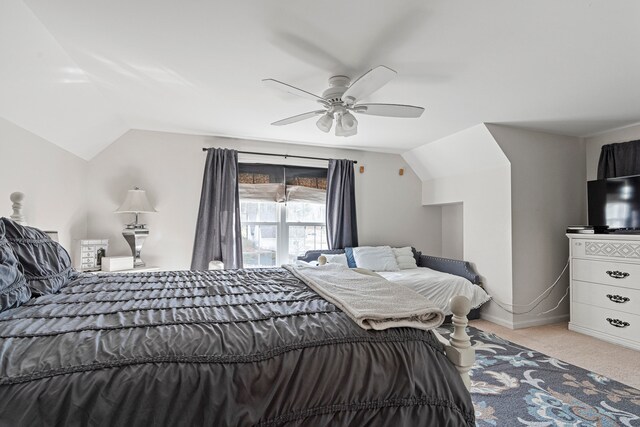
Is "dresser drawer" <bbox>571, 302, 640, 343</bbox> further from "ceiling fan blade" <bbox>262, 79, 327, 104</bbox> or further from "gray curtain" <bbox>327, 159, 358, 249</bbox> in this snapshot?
"ceiling fan blade" <bbox>262, 79, 327, 104</bbox>

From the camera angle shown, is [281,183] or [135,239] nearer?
[135,239]

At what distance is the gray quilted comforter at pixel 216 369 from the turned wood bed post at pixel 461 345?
92 millimetres

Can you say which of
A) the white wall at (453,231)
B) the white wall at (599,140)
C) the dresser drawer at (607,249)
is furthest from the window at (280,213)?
the white wall at (599,140)

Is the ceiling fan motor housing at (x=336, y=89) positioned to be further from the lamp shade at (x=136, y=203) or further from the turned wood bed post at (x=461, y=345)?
the lamp shade at (x=136, y=203)

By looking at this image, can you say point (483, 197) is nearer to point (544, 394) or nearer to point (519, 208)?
point (519, 208)

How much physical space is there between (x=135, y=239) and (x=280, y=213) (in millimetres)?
1816

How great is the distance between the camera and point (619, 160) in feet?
11.6

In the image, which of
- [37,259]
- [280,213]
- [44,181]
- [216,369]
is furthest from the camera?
[280,213]

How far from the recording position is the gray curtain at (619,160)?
340 cm

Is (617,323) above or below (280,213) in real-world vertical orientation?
below

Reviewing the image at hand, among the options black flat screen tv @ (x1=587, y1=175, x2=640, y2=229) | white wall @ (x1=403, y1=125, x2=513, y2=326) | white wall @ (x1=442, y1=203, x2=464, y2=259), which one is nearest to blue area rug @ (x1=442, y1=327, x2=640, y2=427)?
white wall @ (x1=403, y1=125, x2=513, y2=326)

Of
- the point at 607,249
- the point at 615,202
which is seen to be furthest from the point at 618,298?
the point at 615,202

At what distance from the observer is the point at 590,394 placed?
7.10 feet

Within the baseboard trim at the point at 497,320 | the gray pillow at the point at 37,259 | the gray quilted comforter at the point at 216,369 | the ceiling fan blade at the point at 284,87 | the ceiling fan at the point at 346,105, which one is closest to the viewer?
the gray quilted comforter at the point at 216,369
